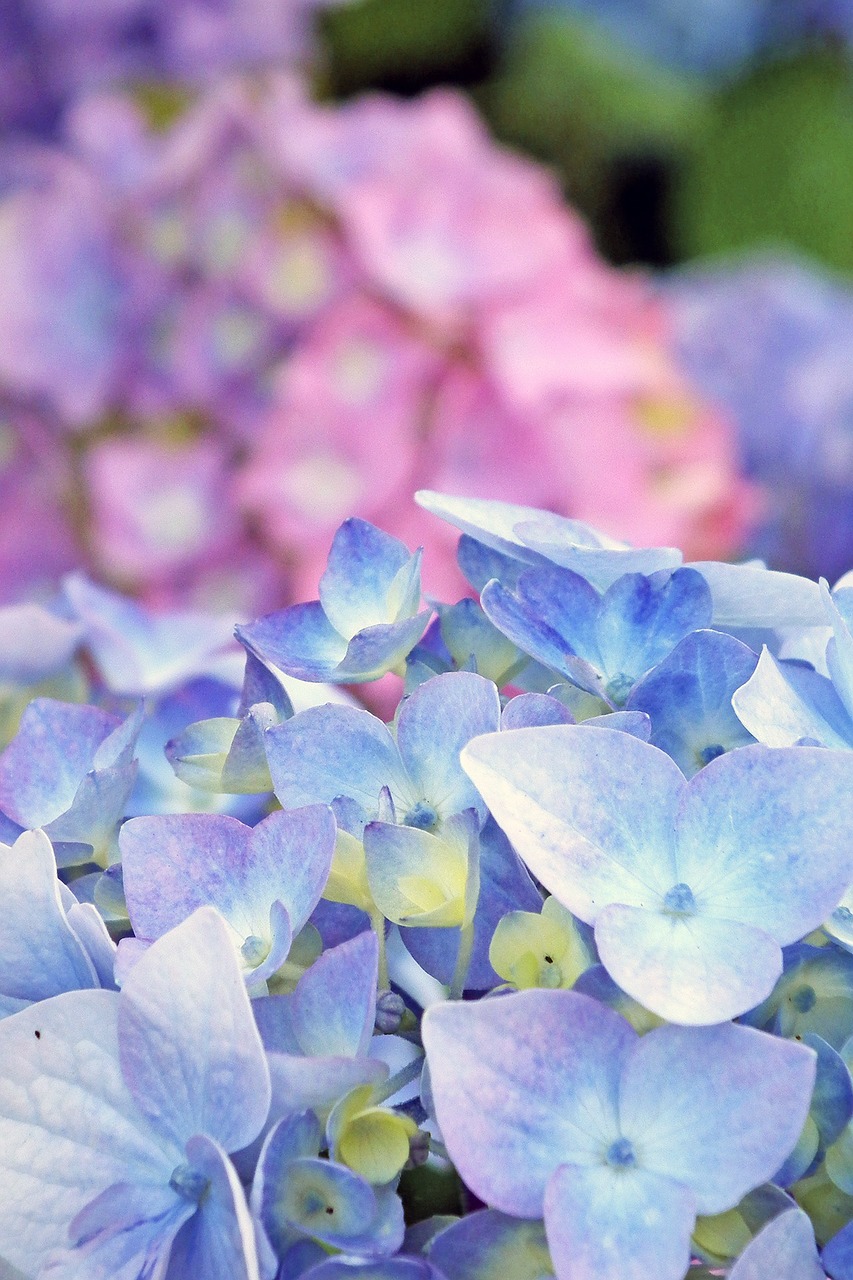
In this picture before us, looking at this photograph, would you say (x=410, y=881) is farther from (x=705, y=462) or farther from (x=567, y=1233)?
(x=705, y=462)

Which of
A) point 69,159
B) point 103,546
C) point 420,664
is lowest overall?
point 103,546

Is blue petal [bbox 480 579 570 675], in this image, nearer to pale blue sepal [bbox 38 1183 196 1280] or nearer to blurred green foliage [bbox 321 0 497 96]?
pale blue sepal [bbox 38 1183 196 1280]

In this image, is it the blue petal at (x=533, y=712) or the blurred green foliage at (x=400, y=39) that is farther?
the blurred green foliage at (x=400, y=39)

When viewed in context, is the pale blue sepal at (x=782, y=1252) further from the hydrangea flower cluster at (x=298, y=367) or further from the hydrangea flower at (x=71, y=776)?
the hydrangea flower cluster at (x=298, y=367)

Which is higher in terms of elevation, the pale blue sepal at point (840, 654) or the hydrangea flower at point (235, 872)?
the pale blue sepal at point (840, 654)

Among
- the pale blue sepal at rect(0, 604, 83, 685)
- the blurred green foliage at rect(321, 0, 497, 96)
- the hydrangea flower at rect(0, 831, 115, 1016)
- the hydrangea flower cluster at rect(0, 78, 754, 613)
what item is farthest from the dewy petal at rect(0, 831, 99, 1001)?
the blurred green foliage at rect(321, 0, 497, 96)

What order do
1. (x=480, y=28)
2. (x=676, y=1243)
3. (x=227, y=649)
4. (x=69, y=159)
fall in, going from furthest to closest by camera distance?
1. (x=480, y=28)
2. (x=69, y=159)
3. (x=227, y=649)
4. (x=676, y=1243)

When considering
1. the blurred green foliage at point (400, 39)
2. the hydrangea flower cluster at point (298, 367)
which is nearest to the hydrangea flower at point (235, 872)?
the hydrangea flower cluster at point (298, 367)

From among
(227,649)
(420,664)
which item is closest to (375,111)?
(227,649)

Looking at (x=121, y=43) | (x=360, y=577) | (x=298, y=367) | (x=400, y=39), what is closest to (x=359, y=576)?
(x=360, y=577)
